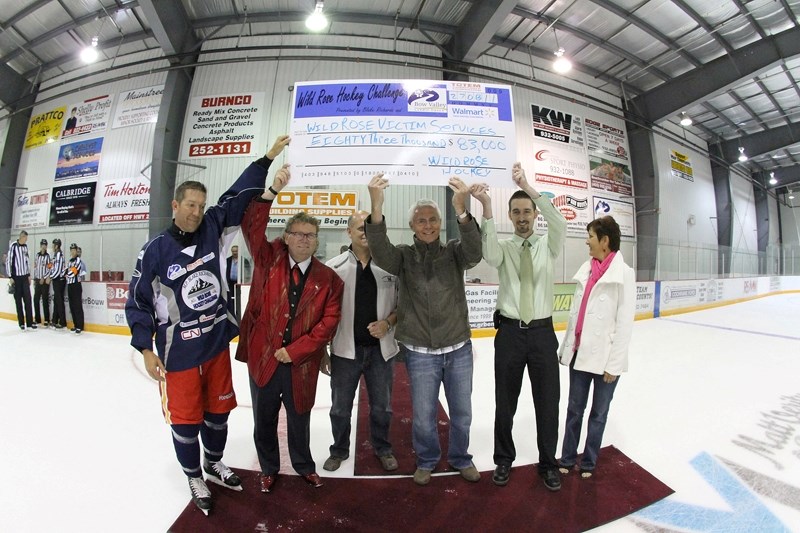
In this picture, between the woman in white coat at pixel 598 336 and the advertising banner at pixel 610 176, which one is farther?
the advertising banner at pixel 610 176

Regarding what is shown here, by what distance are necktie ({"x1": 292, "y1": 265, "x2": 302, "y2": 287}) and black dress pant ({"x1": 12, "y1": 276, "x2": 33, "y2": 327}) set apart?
7.88m

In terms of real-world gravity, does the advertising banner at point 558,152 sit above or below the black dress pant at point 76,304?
above

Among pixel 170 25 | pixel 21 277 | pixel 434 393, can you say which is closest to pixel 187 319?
pixel 434 393

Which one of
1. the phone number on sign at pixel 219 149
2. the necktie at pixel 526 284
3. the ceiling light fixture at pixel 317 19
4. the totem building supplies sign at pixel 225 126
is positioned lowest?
the necktie at pixel 526 284

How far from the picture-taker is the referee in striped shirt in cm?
630

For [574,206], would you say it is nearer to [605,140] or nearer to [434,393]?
[605,140]

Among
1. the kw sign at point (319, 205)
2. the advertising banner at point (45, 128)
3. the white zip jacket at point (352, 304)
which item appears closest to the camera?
the white zip jacket at point (352, 304)

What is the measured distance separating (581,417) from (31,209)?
14.9m

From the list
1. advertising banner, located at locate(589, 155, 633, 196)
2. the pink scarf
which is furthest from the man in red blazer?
advertising banner, located at locate(589, 155, 633, 196)

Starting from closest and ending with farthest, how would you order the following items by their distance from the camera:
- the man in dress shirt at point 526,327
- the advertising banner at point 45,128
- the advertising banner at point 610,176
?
the man in dress shirt at point 526,327 → the advertising banner at point 45,128 → the advertising banner at point 610,176

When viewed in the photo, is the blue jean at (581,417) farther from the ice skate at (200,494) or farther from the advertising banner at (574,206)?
the advertising banner at (574,206)

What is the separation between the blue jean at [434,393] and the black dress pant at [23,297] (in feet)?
27.4

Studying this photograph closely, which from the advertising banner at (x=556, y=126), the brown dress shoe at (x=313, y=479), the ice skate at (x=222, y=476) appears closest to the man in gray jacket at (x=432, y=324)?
the brown dress shoe at (x=313, y=479)

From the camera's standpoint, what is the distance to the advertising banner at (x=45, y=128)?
10.1 meters
